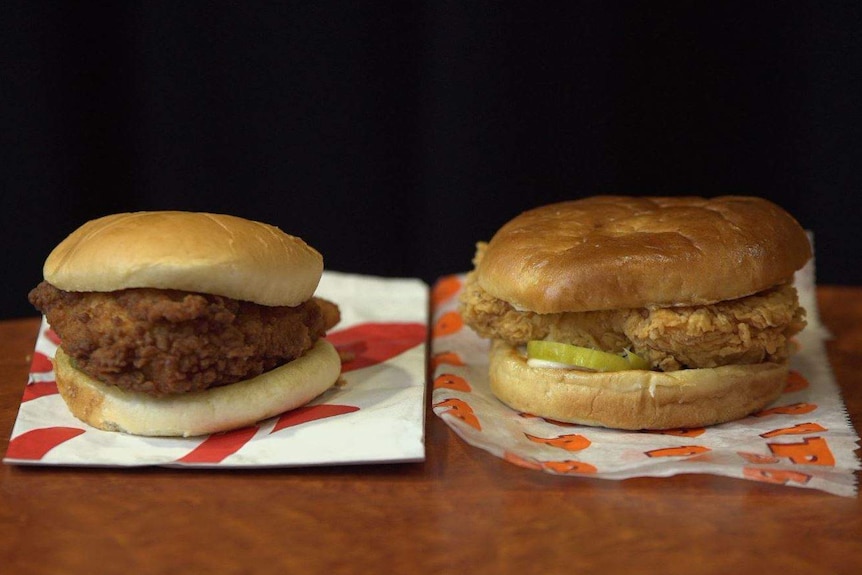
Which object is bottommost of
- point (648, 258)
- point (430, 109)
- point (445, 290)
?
point (445, 290)

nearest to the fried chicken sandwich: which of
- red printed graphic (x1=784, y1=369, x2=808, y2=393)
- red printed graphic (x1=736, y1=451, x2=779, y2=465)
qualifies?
red printed graphic (x1=736, y1=451, x2=779, y2=465)

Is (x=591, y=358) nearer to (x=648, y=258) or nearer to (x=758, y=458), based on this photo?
(x=648, y=258)

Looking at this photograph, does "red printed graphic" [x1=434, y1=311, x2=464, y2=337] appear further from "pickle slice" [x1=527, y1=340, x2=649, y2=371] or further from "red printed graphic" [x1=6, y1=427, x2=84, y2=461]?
"red printed graphic" [x1=6, y1=427, x2=84, y2=461]

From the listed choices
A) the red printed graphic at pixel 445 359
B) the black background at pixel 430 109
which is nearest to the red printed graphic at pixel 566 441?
the red printed graphic at pixel 445 359

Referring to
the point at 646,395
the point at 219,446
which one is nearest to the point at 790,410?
the point at 646,395

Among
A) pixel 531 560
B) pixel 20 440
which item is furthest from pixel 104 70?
pixel 531 560

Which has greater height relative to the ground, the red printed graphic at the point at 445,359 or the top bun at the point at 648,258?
the top bun at the point at 648,258

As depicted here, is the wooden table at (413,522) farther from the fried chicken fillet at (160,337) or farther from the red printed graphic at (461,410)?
the fried chicken fillet at (160,337)
